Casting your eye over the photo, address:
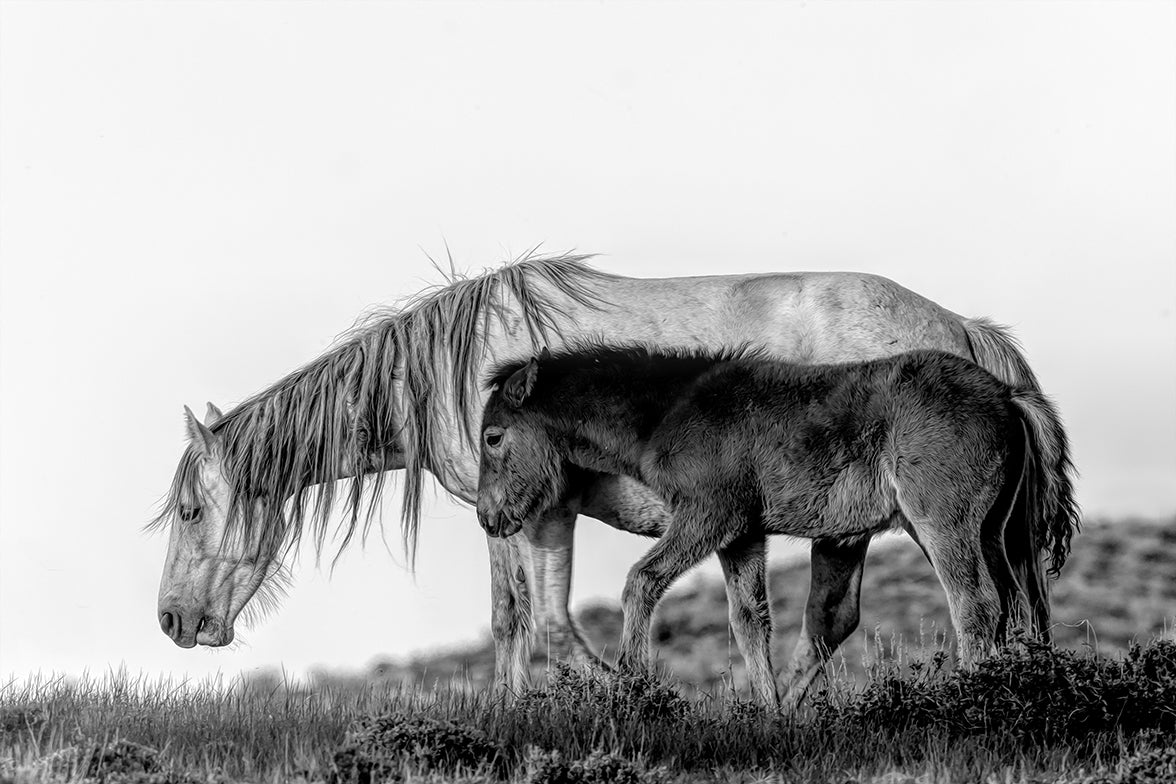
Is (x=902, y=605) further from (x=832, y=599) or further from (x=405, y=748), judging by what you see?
(x=405, y=748)

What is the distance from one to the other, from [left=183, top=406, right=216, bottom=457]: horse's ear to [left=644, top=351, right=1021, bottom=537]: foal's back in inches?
118

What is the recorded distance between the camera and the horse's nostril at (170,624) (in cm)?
853

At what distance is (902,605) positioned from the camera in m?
18.1

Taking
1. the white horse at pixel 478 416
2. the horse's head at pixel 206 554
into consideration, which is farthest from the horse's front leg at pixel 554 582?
the horse's head at pixel 206 554

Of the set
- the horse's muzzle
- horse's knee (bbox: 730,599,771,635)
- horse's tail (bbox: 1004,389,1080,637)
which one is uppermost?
horse's tail (bbox: 1004,389,1080,637)

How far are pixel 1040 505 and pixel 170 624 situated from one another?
17.7 feet

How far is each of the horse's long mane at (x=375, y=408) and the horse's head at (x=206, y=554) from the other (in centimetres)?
2

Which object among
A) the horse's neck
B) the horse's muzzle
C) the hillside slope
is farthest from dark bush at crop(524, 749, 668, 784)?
the hillside slope

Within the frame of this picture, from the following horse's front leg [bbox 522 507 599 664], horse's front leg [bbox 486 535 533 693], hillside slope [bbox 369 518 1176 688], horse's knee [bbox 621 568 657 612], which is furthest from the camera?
hillside slope [bbox 369 518 1176 688]

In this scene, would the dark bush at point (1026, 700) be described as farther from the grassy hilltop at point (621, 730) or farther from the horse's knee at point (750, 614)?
the horse's knee at point (750, 614)

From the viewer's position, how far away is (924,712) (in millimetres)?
6020

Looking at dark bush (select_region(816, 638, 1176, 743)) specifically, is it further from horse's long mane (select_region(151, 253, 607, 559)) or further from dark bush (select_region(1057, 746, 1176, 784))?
horse's long mane (select_region(151, 253, 607, 559))

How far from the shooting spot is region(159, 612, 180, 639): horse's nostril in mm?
8528

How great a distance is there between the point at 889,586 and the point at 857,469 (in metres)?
12.8
